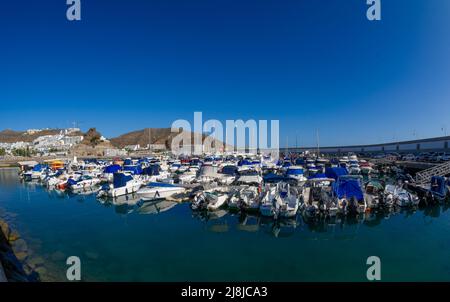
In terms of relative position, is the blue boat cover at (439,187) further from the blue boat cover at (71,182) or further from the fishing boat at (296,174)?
the blue boat cover at (71,182)

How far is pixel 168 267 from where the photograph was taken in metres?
11.3

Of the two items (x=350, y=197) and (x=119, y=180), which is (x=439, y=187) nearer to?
(x=350, y=197)

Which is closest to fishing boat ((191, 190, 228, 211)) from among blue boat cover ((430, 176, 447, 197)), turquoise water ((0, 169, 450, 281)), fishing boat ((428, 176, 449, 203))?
turquoise water ((0, 169, 450, 281))

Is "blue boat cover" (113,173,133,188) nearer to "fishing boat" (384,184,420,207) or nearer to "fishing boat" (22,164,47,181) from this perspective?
"fishing boat" (384,184,420,207)

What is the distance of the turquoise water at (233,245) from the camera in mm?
10758

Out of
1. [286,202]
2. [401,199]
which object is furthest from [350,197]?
[401,199]

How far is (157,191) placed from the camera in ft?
78.0

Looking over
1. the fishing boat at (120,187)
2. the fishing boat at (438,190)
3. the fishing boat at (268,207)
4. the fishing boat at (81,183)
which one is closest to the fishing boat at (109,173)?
the fishing boat at (81,183)

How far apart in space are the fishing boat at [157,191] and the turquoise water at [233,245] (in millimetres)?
2435

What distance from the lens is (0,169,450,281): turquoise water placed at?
1076 cm

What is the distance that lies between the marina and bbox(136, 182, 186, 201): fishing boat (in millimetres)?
99

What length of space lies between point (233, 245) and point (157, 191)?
12.5 metres
